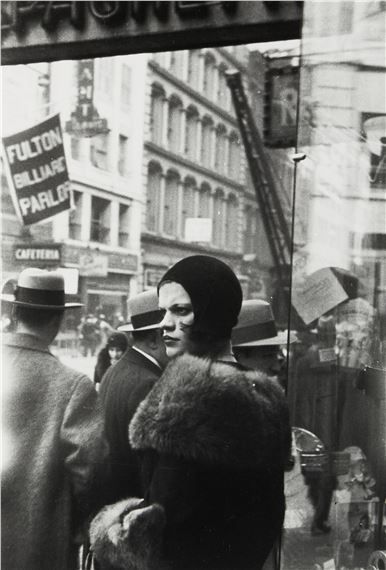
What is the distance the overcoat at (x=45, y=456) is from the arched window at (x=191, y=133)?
33.0 inches

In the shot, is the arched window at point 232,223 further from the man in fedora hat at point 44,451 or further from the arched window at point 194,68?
the man in fedora hat at point 44,451

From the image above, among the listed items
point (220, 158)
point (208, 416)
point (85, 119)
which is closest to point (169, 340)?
point (208, 416)

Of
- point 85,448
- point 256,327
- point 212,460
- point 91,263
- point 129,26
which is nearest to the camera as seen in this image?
point 212,460

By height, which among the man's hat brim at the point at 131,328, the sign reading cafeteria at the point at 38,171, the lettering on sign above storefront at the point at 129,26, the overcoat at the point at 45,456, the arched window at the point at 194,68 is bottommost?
the overcoat at the point at 45,456

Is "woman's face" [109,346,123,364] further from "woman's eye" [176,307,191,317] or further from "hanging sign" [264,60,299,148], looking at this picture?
"hanging sign" [264,60,299,148]

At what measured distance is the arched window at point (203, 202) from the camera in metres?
2.17

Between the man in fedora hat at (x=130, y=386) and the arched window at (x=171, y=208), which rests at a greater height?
the arched window at (x=171, y=208)

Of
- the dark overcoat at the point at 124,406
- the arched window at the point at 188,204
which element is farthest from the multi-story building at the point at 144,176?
the dark overcoat at the point at 124,406

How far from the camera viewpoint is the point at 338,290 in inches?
82.5

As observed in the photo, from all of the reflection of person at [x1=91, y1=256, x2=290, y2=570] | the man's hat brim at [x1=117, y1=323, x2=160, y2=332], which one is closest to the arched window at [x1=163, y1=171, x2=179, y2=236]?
the man's hat brim at [x1=117, y1=323, x2=160, y2=332]

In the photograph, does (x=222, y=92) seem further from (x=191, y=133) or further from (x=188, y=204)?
(x=188, y=204)

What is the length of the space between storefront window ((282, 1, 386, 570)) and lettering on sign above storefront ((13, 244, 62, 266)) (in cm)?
83

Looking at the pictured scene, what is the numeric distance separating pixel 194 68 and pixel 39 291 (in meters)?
0.98

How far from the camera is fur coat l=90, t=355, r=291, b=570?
1.39 metres
